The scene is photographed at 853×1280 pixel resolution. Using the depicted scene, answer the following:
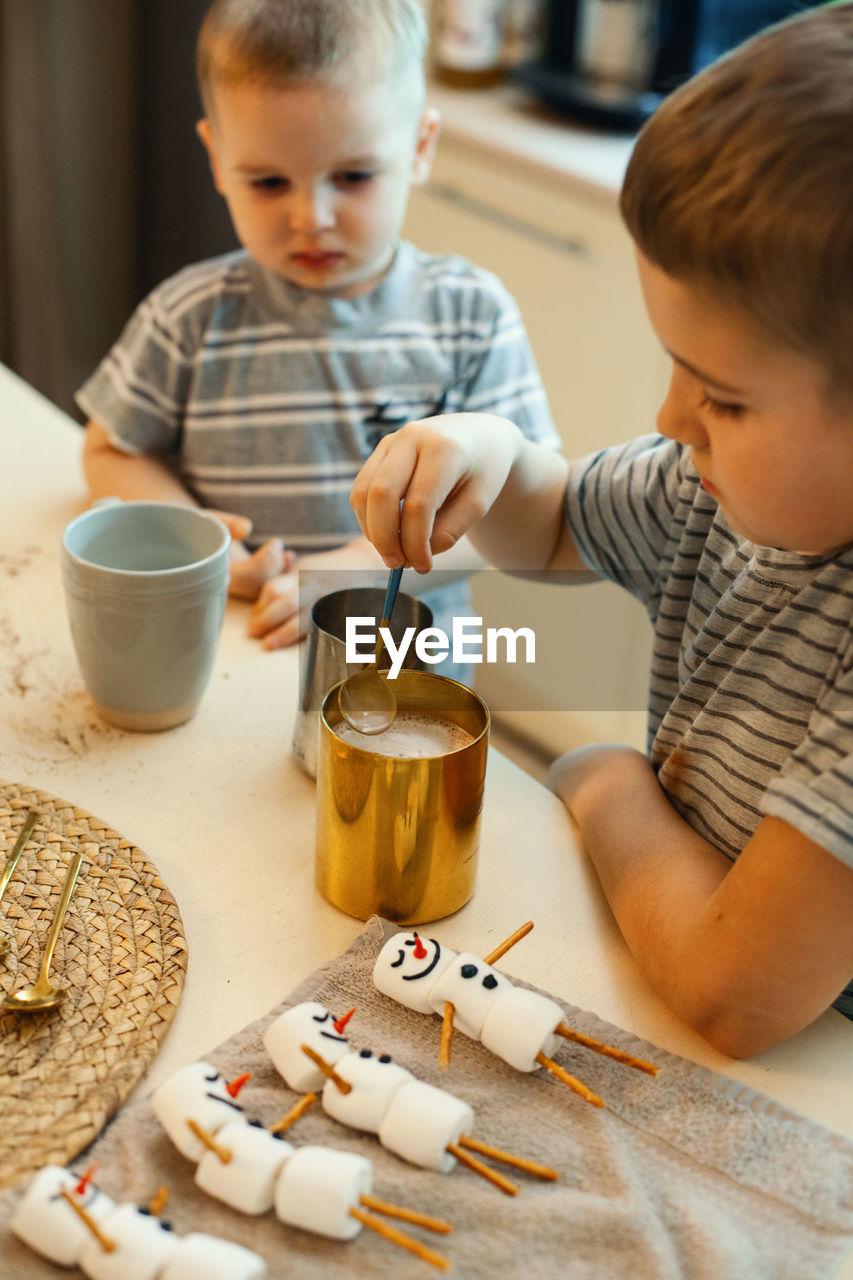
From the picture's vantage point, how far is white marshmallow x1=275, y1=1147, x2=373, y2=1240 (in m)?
0.50

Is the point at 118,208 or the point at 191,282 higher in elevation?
the point at 191,282

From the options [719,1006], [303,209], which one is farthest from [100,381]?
[719,1006]

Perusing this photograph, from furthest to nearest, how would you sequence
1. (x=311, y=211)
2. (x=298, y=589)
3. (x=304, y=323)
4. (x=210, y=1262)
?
(x=304, y=323) → (x=311, y=211) → (x=298, y=589) → (x=210, y=1262)

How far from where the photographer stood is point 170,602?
0.80 metres

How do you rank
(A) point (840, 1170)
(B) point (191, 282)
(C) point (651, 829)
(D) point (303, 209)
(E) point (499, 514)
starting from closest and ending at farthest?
(A) point (840, 1170)
(C) point (651, 829)
(E) point (499, 514)
(D) point (303, 209)
(B) point (191, 282)

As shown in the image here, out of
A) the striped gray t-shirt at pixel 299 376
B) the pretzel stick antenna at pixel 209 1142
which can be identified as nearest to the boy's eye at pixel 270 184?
the striped gray t-shirt at pixel 299 376

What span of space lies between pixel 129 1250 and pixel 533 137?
2003mm

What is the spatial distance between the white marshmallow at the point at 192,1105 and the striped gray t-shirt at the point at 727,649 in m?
0.31

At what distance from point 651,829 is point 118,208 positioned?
1947mm

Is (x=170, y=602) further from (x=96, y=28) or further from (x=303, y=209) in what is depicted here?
(x=96, y=28)

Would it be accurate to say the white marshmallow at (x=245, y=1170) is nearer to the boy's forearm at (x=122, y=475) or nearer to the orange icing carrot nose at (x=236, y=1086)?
the orange icing carrot nose at (x=236, y=1086)

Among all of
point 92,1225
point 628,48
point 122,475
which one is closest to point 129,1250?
point 92,1225

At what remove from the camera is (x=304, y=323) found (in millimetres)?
1251

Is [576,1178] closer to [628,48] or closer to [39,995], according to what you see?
[39,995]
